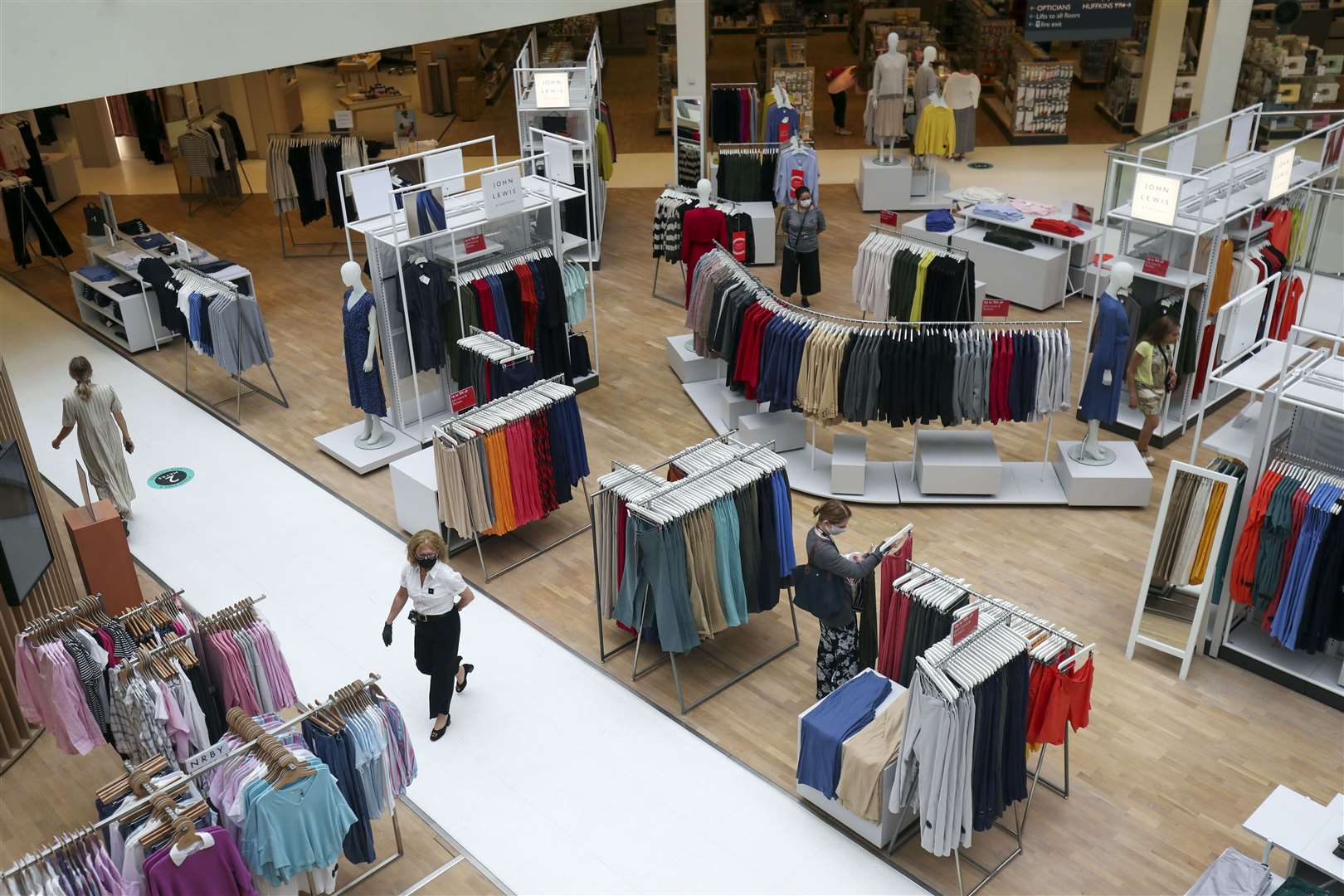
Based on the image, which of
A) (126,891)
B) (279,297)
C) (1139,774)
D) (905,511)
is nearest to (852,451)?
(905,511)

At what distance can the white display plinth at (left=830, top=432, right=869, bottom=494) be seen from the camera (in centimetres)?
914

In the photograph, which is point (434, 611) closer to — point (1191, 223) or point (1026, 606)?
point (1026, 606)

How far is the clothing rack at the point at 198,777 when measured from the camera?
4871 mm

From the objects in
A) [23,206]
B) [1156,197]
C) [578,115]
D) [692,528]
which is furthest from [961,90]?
[23,206]

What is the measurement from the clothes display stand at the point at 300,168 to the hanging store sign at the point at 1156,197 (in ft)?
28.1

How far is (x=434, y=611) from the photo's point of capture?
262 inches

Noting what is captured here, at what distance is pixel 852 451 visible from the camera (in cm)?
928

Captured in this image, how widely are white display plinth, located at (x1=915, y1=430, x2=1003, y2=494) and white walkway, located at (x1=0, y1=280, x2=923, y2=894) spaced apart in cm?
310

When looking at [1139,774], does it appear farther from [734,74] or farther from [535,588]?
[734,74]

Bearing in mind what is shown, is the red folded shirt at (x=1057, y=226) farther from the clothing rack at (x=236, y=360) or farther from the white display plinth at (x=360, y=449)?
Result: the clothing rack at (x=236, y=360)

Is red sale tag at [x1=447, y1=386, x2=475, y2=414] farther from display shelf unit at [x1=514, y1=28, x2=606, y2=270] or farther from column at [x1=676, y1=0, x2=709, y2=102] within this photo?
column at [x1=676, y1=0, x2=709, y2=102]

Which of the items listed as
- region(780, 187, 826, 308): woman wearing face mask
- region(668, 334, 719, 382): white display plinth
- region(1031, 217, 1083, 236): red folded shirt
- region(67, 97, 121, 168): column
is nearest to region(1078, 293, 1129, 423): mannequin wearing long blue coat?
region(668, 334, 719, 382): white display plinth

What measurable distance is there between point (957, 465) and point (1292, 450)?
2.42 meters

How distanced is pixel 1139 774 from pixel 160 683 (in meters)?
5.13
